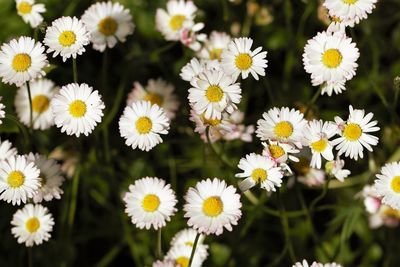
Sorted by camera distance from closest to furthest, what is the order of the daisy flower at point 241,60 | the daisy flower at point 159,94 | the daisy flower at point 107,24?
the daisy flower at point 241,60
the daisy flower at point 107,24
the daisy flower at point 159,94

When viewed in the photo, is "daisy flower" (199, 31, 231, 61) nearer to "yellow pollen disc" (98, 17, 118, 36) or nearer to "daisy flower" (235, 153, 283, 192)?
"yellow pollen disc" (98, 17, 118, 36)

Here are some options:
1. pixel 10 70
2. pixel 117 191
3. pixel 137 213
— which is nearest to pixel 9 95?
pixel 10 70

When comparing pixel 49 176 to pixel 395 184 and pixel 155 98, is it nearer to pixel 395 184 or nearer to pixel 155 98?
pixel 155 98

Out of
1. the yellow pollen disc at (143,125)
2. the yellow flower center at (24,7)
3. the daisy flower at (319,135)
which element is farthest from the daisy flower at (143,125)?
the yellow flower center at (24,7)

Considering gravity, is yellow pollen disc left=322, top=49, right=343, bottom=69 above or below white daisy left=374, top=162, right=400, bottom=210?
above

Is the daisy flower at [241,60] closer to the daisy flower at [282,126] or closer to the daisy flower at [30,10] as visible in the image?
the daisy flower at [282,126]

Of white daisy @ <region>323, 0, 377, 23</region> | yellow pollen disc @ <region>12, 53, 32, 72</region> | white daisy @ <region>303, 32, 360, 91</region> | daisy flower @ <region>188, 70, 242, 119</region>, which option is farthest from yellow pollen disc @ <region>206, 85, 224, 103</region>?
yellow pollen disc @ <region>12, 53, 32, 72</region>
